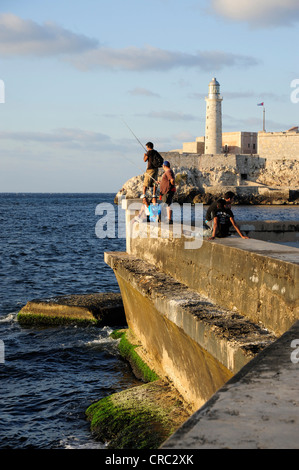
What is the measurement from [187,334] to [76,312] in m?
7.00

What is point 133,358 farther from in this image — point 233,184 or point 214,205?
point 233,184

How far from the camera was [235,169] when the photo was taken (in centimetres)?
7912

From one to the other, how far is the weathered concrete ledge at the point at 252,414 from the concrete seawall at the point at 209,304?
0.20 ft

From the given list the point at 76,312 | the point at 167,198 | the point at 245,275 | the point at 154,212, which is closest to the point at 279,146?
the point at 76,312

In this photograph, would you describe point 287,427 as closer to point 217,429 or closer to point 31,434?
point 217,429

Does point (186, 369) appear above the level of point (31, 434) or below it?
above

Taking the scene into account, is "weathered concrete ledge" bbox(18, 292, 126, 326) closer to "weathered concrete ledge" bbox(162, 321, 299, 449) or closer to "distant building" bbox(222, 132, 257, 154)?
"weathered concrete ledge" bbox(162, 321, 299, 449)

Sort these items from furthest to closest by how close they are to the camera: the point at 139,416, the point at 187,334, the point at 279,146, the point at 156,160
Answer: the point at 279,146
the point at 156,160
the point at 139,416
the point at 187,334

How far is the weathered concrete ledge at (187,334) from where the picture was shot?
467 centimetres

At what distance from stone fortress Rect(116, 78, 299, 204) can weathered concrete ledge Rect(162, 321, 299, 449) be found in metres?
70.2

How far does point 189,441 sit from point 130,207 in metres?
9.18

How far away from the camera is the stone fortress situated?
246ft

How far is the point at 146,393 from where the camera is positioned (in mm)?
6945
